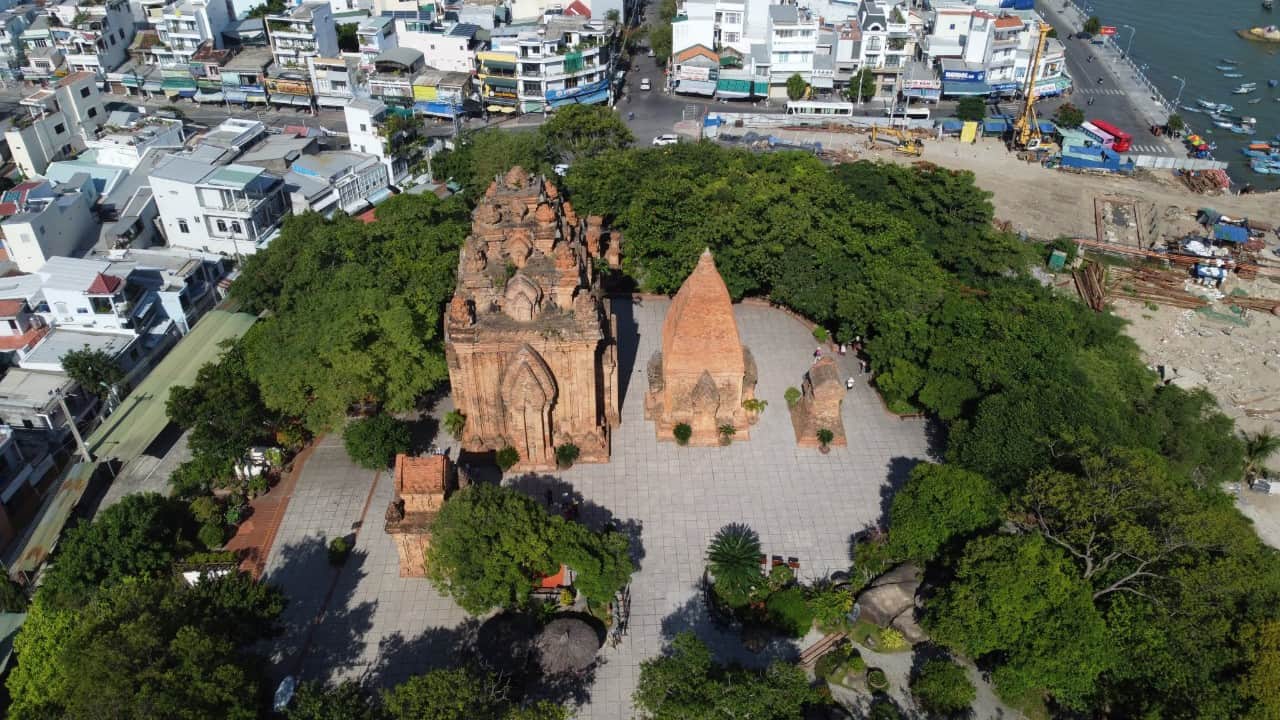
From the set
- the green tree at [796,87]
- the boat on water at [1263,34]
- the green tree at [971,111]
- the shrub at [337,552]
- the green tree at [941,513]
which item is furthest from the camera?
the boat on water at [1263,34]

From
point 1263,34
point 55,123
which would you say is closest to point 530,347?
point 55,123

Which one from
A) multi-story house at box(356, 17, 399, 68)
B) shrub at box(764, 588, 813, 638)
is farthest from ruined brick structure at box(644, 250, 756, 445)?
multi-story house at box(356, 17, 399, 68)

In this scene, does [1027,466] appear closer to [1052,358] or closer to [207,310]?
[1052,358]

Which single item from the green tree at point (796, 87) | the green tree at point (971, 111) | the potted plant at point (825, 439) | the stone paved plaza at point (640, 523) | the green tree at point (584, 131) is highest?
the green tree at point (584, 131)

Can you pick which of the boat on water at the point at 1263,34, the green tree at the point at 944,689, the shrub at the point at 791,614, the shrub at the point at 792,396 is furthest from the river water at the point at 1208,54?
the shrub at the point at 791,614

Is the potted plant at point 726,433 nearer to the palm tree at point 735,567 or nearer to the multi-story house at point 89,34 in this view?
the palm tree at point 735,567

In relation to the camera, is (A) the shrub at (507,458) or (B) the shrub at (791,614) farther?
(A) the shrub at (507,458)

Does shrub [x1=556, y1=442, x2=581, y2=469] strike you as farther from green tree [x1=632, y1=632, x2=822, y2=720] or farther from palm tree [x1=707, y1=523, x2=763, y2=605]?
green tree [x1=632, y1=632, x2=822, y2=720]
